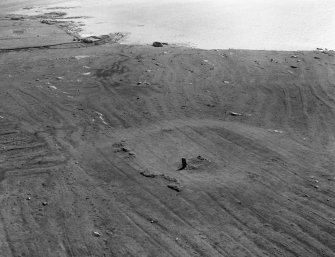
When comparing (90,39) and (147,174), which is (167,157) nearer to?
(147,174)

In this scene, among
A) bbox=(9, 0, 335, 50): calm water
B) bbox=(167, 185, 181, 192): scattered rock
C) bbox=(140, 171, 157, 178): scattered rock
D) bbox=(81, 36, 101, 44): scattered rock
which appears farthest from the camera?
bbox=(9, 0, 335, 50): calm water

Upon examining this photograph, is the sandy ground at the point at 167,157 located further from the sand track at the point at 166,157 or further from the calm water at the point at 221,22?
the calm water at the point at 221,22

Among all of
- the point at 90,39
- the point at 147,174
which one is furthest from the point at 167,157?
the point at 90,39

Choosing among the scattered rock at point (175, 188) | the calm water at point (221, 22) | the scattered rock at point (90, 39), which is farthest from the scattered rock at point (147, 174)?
the scattered rock at point (90, 39)

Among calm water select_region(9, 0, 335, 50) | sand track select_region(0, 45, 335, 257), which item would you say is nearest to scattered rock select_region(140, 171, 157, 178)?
sand track select_region(0, 45, 335, 257)

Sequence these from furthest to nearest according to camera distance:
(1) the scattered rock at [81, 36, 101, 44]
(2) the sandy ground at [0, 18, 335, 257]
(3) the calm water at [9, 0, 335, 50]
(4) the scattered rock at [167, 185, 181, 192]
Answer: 1. (3) the calm water at [9, 0, 335, 50]
2. (1) the scattered rock at [81, 36, 101, 44]
3. (4) the scattered rock at [167, 185, 181, 192]
4. (2) the sandy ground at [0, 18, 335, 257]

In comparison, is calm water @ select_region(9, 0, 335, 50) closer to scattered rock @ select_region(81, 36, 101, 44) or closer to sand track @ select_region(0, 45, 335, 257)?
scattered rock @ select_region(81, 36, 101, 44)
